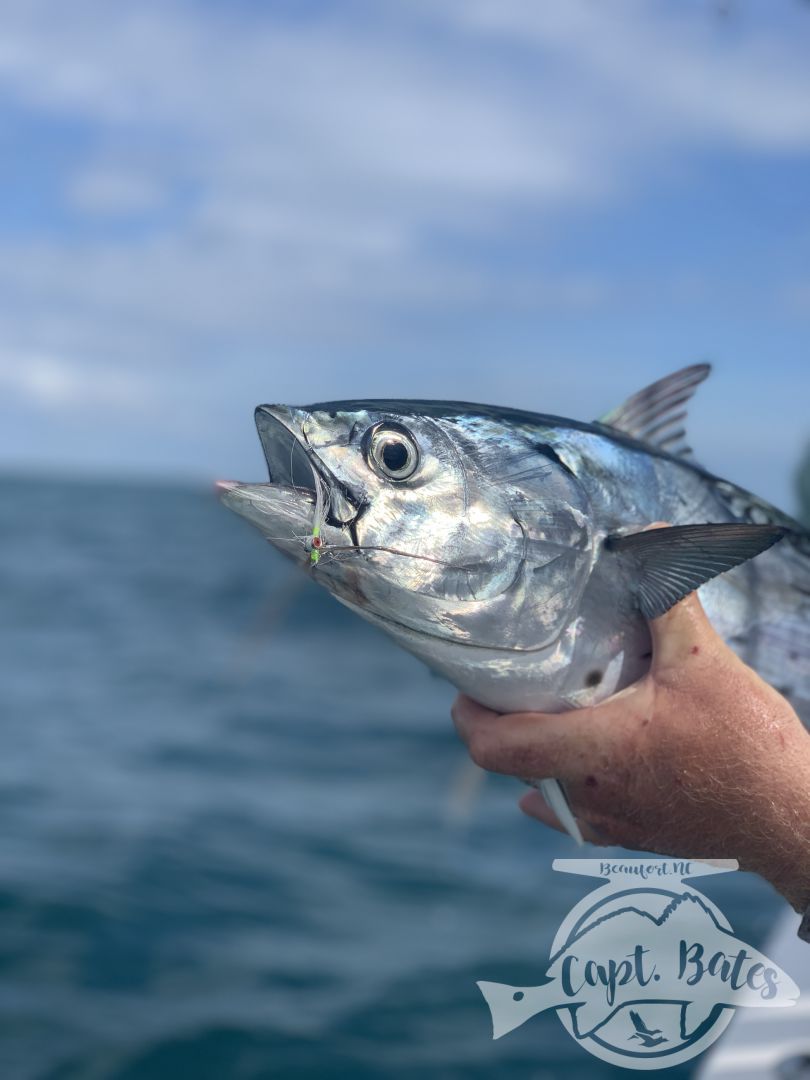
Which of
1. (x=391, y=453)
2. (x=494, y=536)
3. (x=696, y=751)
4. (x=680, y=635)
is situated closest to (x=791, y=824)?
(x=696, y=751)

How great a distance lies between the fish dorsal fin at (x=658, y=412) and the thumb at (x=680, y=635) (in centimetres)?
→ 63

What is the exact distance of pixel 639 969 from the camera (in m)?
3.13

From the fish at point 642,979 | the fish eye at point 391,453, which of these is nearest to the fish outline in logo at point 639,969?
the fish at point 642,979

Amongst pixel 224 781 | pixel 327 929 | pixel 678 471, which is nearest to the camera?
pixel 678 471

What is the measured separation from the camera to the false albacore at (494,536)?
7.45ft

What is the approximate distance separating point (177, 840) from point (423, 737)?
727 cm

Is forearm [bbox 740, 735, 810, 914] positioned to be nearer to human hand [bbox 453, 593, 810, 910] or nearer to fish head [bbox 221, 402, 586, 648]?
human hand [bbox 453, 593, 810, 910]

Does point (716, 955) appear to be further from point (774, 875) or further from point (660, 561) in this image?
point (660, 561)

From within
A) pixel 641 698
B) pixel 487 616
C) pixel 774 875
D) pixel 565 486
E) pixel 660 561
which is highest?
pixel 565 486

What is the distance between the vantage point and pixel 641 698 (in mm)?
2418

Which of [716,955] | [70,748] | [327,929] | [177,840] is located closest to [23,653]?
[70,748]

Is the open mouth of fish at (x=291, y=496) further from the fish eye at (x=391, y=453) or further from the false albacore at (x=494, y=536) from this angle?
the fish eye at (x=391, y=453)

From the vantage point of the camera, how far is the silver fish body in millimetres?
2271

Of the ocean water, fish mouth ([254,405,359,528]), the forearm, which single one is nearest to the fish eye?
fish mouth ([254,405,359,528])
